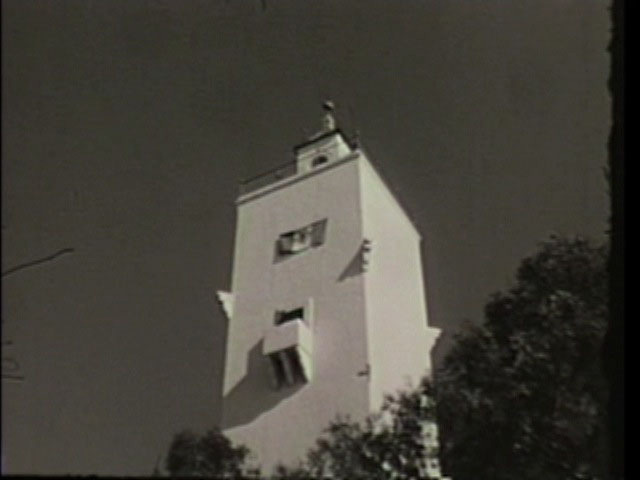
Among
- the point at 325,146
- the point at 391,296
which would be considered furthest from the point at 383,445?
the point at 325,146

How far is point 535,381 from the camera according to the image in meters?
1.36

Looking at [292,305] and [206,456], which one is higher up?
[292,305]

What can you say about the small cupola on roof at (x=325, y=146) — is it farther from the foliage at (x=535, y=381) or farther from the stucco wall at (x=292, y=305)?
the foliage at (x=535, y=381)

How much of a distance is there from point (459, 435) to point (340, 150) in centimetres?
38

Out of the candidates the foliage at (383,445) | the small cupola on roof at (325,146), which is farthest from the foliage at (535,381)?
the small cupola on roof at (325,146)

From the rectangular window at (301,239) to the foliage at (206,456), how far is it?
212 mm

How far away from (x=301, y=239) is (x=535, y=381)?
37cm

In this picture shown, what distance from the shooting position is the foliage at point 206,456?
1.08 meters

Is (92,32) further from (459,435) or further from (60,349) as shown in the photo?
(459,435)

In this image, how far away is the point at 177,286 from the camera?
1.14 m

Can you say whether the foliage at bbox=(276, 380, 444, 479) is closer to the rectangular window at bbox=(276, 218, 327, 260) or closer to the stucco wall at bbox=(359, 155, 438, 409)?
the stucco wall at bbox=(359, 155, 438, 409)

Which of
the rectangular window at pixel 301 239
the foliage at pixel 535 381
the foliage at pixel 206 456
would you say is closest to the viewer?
the foliage at pixel 206 456

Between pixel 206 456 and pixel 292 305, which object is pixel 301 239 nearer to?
pixel 292 305

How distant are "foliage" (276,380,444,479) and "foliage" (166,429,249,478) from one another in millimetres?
56
